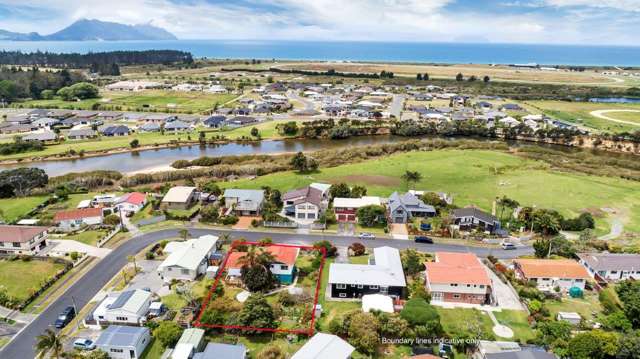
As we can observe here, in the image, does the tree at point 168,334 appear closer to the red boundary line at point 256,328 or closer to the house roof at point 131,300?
the red boundary line at point 256,328

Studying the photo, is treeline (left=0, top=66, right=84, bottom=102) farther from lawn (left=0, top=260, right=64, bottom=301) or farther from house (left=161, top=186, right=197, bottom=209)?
lawn (left=0, top=260, right=64, bottom=301)

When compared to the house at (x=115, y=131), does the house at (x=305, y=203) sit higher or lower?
lower

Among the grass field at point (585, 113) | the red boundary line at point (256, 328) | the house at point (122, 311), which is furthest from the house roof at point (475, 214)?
the grass field at point (585, 113)

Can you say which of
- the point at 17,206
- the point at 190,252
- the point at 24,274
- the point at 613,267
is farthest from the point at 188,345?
the point at 17,206

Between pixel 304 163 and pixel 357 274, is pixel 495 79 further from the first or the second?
pixel 357 274

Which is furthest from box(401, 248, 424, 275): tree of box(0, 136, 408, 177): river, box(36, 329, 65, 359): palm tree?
box(0, 136, 408, 177): river

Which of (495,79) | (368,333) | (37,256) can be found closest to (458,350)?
(368,333)
